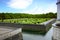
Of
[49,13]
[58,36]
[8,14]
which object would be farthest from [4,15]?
[58,36]

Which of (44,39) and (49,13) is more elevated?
(49,13)

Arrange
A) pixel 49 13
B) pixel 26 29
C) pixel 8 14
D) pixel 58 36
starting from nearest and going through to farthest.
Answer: pixel 58 36 → pixel 26 29 → pixel 8 14 → pixel 49 13

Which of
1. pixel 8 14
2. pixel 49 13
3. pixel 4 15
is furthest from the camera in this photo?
pixel 49 13

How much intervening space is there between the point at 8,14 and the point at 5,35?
13.3m

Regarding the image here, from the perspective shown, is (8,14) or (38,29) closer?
(38,29)

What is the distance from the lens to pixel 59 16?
3.79 metres

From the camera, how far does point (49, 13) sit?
778 inches

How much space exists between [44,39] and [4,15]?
10.7 m

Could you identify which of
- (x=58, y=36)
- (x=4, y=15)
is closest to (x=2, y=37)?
(x=58, y=36)

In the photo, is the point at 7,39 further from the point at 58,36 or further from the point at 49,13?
the point at 49,13

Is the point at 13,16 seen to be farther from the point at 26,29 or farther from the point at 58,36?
the point at 58,36

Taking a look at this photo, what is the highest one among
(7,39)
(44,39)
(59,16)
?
(59,16)

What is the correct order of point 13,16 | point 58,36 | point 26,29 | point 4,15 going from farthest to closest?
point 13,16 < point 4,15 < point 26,29 < point 58,36

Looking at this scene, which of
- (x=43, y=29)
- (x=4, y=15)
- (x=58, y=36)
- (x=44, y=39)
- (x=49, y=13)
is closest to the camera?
(x=58, y=36)
